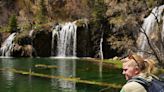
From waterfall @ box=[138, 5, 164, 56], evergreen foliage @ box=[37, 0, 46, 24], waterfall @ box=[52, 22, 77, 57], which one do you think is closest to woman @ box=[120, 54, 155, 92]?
waterfall @ box=[138, 5, 164, 56]

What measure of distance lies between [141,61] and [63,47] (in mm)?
53639

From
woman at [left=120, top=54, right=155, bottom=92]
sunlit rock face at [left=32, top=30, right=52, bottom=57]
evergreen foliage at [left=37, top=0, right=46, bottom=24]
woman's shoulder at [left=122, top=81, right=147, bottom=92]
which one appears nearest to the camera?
woman's shoulder at [left=122, top=81, right=147, bottom=92]

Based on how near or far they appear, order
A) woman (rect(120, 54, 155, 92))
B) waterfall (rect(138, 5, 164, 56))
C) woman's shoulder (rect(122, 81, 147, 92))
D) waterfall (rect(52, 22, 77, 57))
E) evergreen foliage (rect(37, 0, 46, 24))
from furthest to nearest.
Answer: evergreen foliage (rect(37, 0, 46, 24)) < waterfall (rect(52, 22, 77, 57)) < waterfall (rect(138, 5, 164, 56)) < woman (rect(120, 54, 155, 92)) < woman's shoulder (rect(122, 81, 147, 92))

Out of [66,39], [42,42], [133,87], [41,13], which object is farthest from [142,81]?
[41,13]

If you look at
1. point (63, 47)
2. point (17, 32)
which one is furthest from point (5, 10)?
point (63, 47)

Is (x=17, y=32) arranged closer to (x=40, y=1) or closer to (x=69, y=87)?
(x=40, y=1)

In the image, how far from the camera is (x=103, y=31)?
A: 55.9 m

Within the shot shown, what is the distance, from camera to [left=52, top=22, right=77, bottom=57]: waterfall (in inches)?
2256

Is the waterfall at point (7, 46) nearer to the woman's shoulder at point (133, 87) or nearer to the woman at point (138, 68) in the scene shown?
the woman at point (138, 68)

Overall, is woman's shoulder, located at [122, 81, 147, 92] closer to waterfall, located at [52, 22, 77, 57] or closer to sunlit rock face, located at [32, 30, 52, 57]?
waterfall, located at [52, 22, 77, 57]

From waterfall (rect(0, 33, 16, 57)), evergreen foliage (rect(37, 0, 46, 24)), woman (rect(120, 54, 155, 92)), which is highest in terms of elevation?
evergreen foliage (rect(37, 0, 46, 24))

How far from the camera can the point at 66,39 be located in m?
58.2

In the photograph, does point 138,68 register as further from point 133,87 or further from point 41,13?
point 41,13

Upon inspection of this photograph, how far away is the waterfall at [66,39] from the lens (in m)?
57.3
